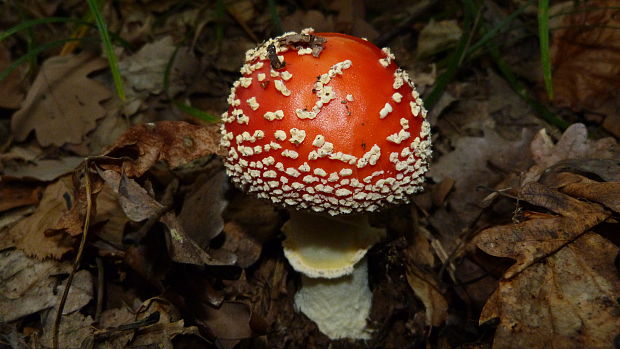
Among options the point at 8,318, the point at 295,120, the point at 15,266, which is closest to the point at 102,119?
the point at 15,266

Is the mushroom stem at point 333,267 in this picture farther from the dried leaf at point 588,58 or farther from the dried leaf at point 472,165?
the dried leaf at point 588,58

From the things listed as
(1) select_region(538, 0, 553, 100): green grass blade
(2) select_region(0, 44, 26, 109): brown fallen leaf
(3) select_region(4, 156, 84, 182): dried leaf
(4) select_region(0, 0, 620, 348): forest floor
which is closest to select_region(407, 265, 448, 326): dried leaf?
(4) select_region(0, 0, 620, 348): forest floor

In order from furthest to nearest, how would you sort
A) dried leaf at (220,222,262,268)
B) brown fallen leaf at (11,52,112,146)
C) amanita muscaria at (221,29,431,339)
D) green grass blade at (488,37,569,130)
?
brown fallen leaf at (11,52,112,146)
green grass blade at (488,37,569,130)
dried leaf at (220,222,262,268)
amanita muscaria at (221,29,431,339)

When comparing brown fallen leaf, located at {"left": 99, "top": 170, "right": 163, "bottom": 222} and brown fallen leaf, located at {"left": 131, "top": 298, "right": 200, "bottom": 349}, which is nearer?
brown fallen leaf, located at {"left": 99, "top": 170, "right": 163, "bottom": 222}

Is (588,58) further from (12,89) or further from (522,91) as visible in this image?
(12,89)

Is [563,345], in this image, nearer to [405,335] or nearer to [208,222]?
[405,335]

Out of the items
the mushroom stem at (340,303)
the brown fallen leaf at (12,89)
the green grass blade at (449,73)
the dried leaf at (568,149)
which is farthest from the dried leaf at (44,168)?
the dried leaf at (568,149)

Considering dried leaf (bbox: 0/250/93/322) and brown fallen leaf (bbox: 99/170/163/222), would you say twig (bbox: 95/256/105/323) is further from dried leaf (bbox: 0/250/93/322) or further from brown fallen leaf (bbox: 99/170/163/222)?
brown fallen leaf (bbox: 99/170/163/222)
